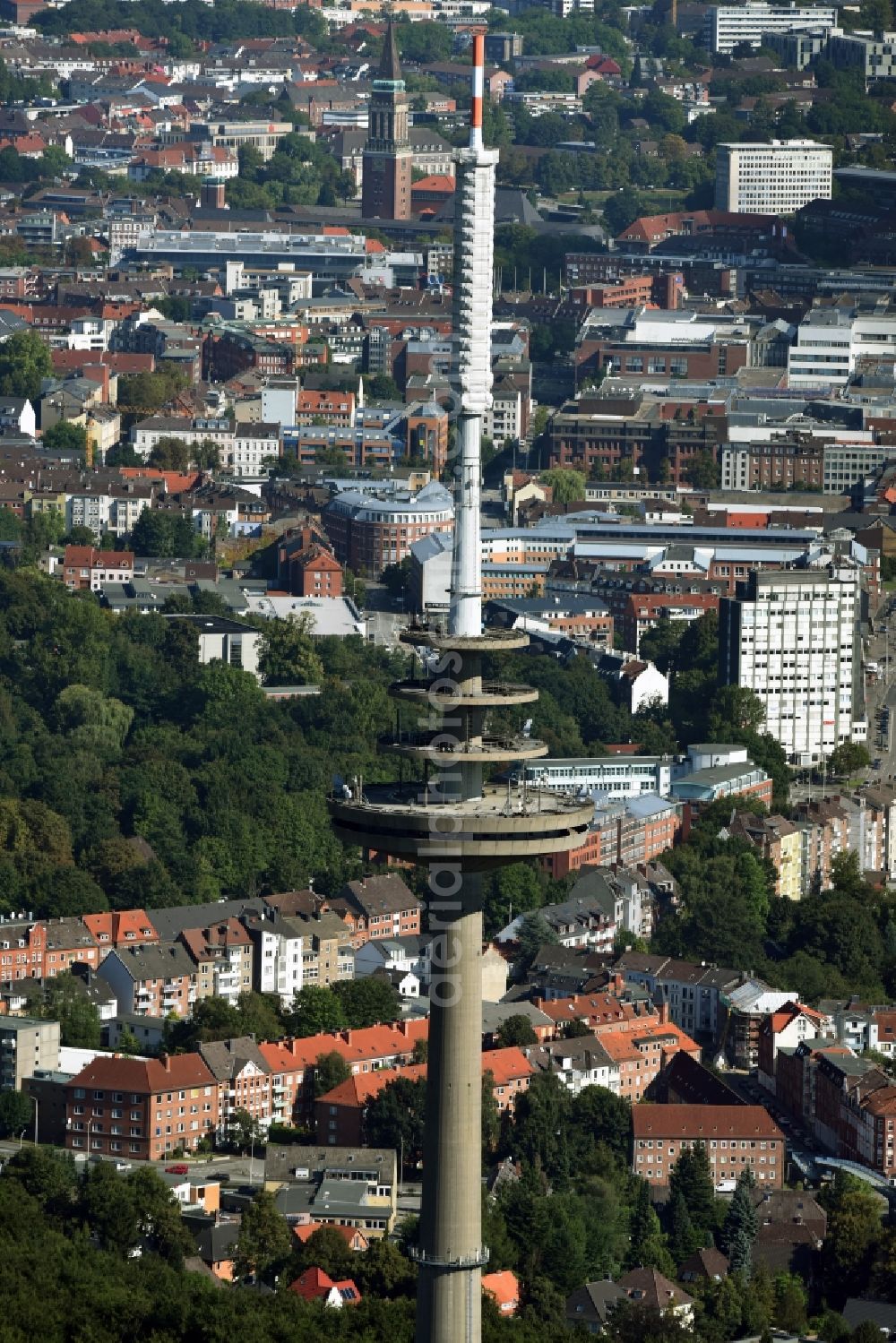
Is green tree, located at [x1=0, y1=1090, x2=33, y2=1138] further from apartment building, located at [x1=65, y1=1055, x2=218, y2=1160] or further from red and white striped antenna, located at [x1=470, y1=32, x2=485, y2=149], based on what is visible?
red and white striped antenna, located at [x1=470, y1=32, x2=485, y2=149]

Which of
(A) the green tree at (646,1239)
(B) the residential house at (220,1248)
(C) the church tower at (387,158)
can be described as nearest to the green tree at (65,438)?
(C) the church tower at (387,158)

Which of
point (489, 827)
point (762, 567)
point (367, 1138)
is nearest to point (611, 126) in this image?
point (762, 567)

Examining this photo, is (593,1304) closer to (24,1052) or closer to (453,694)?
(24,1052)

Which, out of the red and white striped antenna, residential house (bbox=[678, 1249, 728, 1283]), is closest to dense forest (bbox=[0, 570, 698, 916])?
residential house (bbox=[678, 1249, 728, 1283])

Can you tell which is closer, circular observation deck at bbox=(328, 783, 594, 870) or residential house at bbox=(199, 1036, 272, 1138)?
circular observation deck at bbox=(328, 783, 594, 870)

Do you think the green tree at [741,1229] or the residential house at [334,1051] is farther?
the residential house at [334,1051]

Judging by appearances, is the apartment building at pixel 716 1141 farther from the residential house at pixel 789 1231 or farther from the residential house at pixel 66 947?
the residential house at pixel 66 947

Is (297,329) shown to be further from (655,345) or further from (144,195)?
(144,195)
